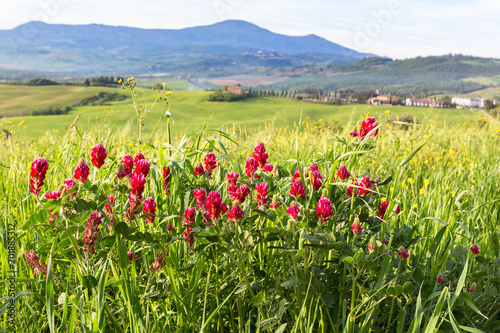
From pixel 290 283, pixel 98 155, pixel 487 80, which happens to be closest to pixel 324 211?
pixel 290 283

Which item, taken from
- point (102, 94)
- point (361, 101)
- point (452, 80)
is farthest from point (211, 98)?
point (452, 80)

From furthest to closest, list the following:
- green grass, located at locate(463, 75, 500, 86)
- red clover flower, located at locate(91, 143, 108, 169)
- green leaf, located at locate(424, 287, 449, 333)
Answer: green grass, located at locate(463, 75, 500, 86) < red clover flower, located at locate(91, 143, 108, 169) < green leaf, located at locate(424, 287, 449, 333)

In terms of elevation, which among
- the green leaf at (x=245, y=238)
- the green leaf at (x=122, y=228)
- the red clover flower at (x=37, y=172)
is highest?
the red clover flower at (x=37, y=172)

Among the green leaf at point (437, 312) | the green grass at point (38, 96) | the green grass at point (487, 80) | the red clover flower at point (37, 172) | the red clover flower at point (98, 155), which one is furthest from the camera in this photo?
the green grass at point (487, 80)

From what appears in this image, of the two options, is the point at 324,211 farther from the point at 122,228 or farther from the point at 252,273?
the point at 122,228

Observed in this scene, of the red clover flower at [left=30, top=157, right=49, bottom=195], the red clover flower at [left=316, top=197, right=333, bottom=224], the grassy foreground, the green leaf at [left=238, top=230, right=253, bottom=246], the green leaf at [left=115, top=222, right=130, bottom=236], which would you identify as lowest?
the grassy foreground

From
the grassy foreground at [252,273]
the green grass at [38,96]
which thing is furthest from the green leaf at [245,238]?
the green grass at [38,96]

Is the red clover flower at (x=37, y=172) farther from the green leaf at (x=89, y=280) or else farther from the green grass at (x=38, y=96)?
the green grass at (x=38, y=96)

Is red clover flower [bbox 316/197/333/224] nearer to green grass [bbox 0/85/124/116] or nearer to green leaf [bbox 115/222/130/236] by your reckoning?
green leaf [bbox 115/222/130/236]

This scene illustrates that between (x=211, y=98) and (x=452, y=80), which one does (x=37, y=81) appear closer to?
(x=211, y=98)

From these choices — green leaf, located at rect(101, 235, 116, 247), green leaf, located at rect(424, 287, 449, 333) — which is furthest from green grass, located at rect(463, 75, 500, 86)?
green leaf, located at rect(101, 235, 116, 247)

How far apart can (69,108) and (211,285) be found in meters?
66.8

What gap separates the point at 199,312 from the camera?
181 cm

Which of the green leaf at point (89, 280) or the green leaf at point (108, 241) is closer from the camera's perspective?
the green leaf at point (89, 280)
